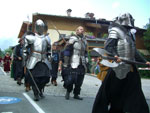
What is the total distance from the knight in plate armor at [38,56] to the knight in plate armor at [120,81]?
103 inches

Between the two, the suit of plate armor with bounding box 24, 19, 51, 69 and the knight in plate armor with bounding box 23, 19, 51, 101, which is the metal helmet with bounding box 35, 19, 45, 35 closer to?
the knight in plate armor with bounding box 23, 19, 51, 101

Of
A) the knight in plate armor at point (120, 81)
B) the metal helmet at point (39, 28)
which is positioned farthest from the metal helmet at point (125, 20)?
the metal helmet at point (39, 28)

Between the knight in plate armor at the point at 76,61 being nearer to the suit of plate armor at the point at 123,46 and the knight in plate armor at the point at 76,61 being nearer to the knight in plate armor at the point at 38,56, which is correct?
the knight in plate armor at the point at 38,56

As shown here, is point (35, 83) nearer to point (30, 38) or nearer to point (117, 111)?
point (30, 38)

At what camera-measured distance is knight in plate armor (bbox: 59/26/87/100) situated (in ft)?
23.0

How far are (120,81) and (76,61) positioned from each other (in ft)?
9.12

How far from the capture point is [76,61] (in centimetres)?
705

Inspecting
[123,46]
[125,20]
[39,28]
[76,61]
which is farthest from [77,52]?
[123,46]

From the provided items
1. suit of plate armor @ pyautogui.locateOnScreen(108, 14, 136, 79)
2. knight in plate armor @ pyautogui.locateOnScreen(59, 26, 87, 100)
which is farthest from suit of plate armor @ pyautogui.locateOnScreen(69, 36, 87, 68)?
suit of plate armor @ pyautogui.locateOnScreen(108, 14, 136, 79)

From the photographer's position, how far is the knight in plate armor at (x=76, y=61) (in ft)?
23.0

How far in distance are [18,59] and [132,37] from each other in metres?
7.38

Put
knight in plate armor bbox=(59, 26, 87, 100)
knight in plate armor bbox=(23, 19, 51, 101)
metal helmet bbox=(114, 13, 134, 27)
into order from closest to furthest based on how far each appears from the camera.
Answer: metal helmet bbox=(114, 13, 134, 27)
knight in plate armor bbox=(23, 19, 51, 101)
knight in plate armor bbox=(59, 26, 87, 100)

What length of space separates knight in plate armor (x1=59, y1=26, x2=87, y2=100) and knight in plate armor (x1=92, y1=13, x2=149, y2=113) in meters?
2.62

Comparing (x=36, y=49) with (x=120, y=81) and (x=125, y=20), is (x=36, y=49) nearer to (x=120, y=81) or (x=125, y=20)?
(x=125, y=20)
